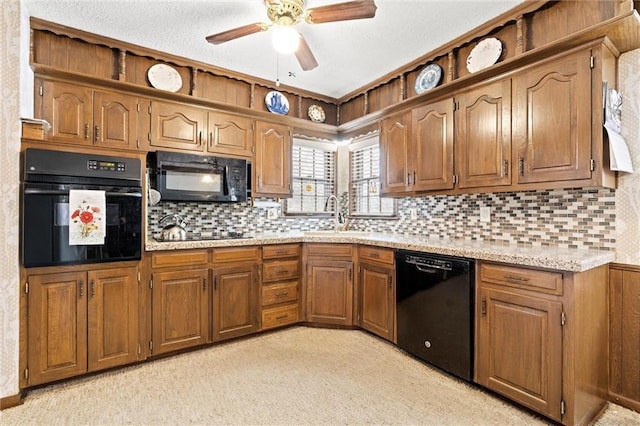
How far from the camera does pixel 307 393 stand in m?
2.20

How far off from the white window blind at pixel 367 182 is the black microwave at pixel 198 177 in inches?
61.0

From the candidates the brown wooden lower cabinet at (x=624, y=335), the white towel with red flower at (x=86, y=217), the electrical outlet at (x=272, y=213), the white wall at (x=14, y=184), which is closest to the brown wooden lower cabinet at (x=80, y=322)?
the white wall at (x=14, y=184)

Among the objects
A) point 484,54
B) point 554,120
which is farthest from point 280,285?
point 484,54

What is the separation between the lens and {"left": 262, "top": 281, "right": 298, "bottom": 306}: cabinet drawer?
3207 mm

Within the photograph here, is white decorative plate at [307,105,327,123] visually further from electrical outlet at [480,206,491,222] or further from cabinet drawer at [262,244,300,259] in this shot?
electrical outlet at [480,206,491,222]

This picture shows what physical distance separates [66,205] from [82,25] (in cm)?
153

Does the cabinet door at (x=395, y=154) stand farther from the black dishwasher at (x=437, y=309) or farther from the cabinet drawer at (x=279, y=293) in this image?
the cabinet drawer at (x=279, y=293)

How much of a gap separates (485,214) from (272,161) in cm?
216

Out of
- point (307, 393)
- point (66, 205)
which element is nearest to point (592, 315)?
point (307, 393)

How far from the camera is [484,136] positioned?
8.33 feet

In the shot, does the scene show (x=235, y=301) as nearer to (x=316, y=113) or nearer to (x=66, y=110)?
(x=66, y=110)

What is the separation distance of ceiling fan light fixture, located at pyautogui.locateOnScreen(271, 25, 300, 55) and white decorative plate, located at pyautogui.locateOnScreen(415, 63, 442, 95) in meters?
1.50

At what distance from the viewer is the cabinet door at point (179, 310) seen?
2660mm

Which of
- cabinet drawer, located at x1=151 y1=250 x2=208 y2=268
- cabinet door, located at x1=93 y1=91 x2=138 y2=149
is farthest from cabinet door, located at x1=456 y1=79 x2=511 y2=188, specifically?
cabinet door, located at x1=93 y1=91 x2=138 y2=149
